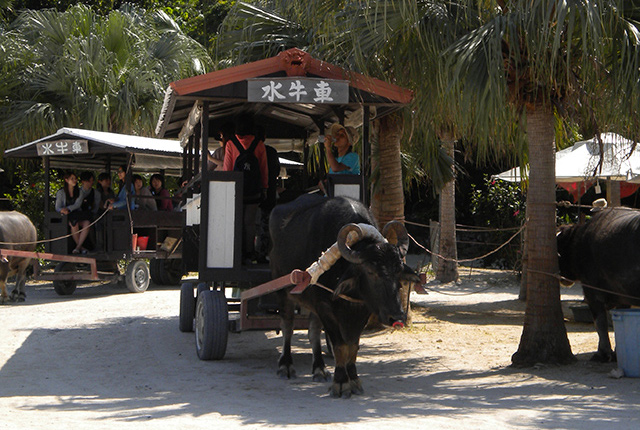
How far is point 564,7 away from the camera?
6.77m

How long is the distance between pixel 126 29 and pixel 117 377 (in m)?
13.3

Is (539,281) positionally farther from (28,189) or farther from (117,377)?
(28,189)

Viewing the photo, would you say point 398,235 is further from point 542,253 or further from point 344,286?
point 542,253

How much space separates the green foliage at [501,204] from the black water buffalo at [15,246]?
10775mm

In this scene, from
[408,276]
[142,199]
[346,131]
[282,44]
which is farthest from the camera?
[142,199]

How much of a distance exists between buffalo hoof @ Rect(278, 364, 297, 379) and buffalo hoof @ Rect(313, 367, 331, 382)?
233mm

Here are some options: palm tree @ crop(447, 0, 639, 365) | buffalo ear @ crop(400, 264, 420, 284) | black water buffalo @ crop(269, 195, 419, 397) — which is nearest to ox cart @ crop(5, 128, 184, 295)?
black water buffalo @ crop(269, 195, 419, 397)

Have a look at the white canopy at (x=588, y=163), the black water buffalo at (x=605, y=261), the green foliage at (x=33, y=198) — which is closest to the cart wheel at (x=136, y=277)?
the green foliage at (x=33, y=198)

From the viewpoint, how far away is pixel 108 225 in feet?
49.9

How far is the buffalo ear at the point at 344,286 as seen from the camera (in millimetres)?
6414

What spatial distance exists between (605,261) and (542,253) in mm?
655

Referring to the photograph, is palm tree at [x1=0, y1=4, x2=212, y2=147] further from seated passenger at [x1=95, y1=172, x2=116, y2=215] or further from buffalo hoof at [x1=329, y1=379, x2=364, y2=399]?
buffalo hoof at [x1=329, y1=379, x2=364, y2=399]

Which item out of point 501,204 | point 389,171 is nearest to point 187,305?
point 389,171

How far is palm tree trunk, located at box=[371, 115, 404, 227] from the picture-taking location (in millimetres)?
11344
